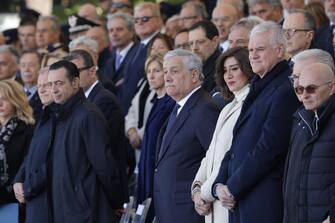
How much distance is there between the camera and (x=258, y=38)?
9383mm

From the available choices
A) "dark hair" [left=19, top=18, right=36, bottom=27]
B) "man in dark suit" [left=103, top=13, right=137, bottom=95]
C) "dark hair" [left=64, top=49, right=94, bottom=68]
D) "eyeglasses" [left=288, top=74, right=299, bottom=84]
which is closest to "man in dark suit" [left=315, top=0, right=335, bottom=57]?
"dark hair" [left=64, top=49, right=94, bottom=68]

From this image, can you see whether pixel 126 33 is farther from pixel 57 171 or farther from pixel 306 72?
pixel 306 72

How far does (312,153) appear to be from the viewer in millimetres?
8336

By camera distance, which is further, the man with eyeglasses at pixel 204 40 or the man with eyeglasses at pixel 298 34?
the man with eyeglasses at pixel 204 40

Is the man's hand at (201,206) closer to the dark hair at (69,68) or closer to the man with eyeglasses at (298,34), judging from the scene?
the man with eyeglasses at (298,34)

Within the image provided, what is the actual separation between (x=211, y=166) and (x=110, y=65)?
5.66 meters

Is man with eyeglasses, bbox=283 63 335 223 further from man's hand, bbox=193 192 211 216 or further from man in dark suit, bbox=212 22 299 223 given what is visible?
man's hand, bbox=193 192 211 216

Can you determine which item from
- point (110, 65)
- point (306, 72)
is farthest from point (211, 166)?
point (110, 65)

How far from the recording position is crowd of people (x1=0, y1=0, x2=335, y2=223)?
857cm

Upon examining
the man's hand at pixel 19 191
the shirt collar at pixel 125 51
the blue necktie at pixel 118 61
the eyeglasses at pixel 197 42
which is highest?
the eyeglasses at pixel 197 42

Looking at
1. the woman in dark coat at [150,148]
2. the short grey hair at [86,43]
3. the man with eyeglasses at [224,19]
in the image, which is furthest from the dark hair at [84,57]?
the man with eyeglasses at [224,19]

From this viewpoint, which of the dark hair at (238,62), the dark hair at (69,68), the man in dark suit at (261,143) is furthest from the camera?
the dark hair at (69,68)

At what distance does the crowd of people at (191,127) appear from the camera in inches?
337

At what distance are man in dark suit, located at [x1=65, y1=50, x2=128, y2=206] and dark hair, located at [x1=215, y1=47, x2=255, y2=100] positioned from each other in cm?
196
